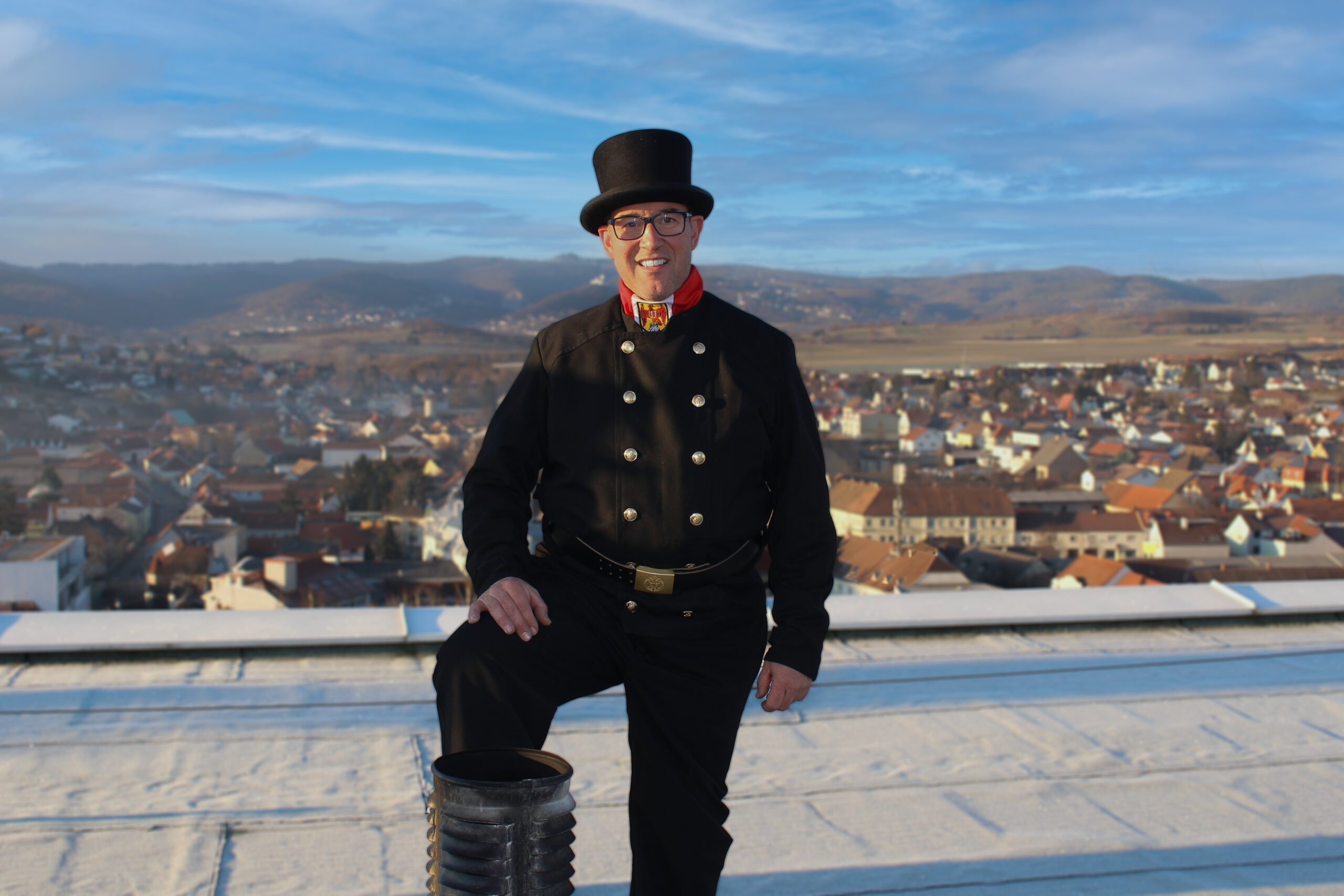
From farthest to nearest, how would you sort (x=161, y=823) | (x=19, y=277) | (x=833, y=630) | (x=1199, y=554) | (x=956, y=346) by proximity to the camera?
(x=956, y=346)
(x=19, y=277)
(x=1199, y=554)
(x=833, y=630)
(x=161, y=823)

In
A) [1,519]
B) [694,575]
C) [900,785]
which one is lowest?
[1,519]

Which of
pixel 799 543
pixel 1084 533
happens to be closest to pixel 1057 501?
pixel 1084 533

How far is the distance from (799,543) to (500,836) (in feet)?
1.93

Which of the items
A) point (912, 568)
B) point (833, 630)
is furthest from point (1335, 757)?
point (912, 568)

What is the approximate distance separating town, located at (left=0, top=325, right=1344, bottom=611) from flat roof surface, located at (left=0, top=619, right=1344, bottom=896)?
649 millimetres

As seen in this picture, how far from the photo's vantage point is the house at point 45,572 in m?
Answer: 3.80

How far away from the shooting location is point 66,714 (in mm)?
2359

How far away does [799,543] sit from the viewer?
1.50 metres

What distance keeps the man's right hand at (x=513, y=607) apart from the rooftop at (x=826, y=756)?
57 centimetres

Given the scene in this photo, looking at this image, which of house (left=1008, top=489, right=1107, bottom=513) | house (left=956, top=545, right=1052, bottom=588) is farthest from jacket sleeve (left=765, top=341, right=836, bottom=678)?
house (left=1008, top=489, right=1107, bottom=513)

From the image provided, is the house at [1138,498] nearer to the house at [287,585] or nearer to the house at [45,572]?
the house at [287,585]

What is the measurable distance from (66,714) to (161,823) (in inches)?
26.6

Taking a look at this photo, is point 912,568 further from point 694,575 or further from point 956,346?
point 956,346

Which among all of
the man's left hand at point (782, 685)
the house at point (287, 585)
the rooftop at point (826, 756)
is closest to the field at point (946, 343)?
the house at point (287, 585)
